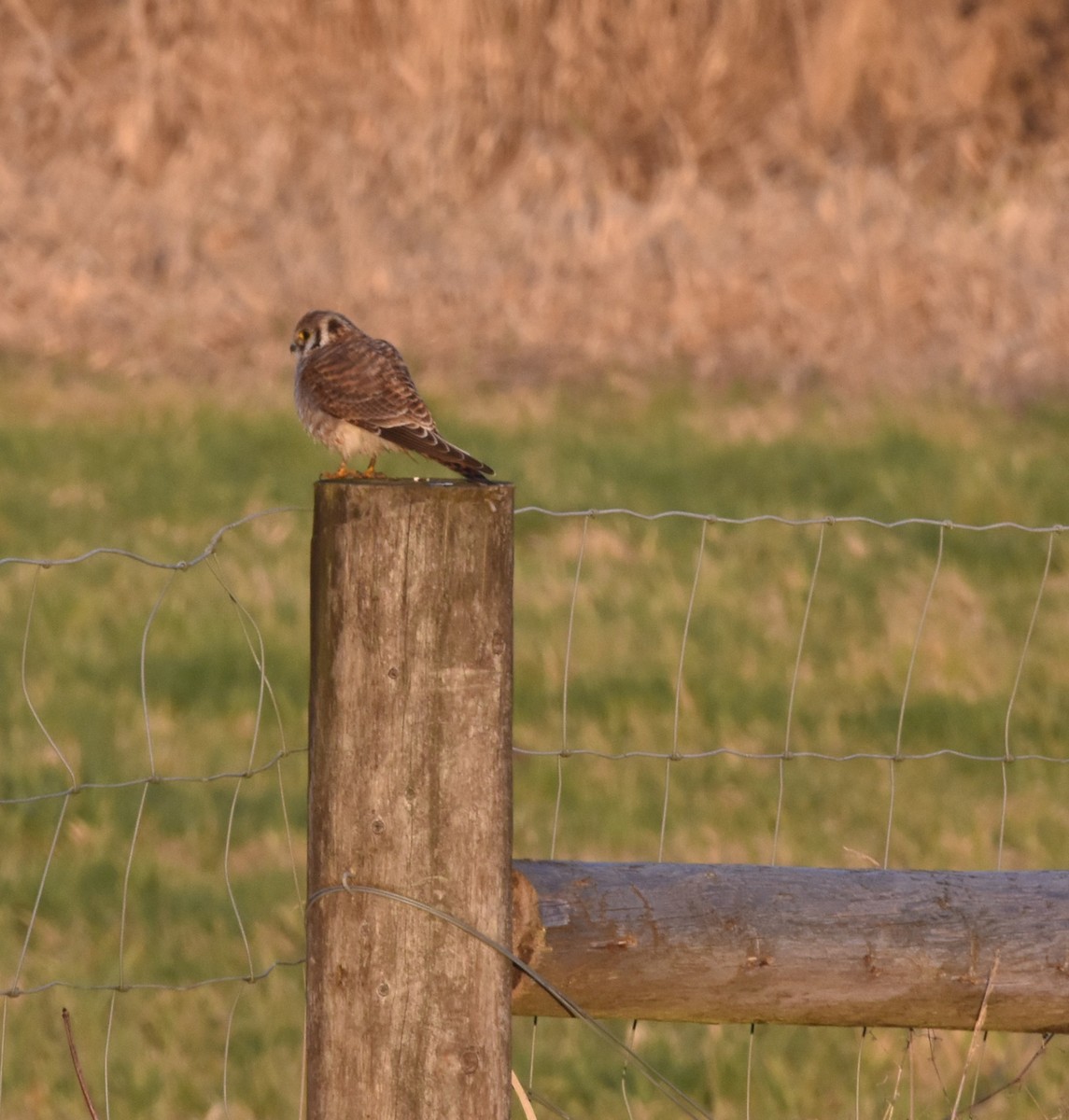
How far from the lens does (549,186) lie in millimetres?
17312

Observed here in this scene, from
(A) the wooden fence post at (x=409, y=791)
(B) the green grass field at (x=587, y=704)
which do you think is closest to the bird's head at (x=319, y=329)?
(B) the green grass field at (x=587, y=704)

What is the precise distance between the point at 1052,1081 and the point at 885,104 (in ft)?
51.8

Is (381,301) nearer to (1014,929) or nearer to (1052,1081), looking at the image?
(1052,1081)

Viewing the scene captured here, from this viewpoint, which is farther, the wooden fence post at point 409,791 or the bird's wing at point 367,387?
the bird's wing at point 367,387

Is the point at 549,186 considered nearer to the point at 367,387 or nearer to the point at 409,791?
the point at 367,387

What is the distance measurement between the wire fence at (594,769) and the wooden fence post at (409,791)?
768 millimetres

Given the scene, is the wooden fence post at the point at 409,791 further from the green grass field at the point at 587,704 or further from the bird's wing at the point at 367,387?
the bird's wing at the point at 367,387

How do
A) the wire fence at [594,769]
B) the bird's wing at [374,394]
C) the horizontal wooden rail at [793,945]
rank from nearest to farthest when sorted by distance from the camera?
the horizontal wooden rail at [793,945] < the bird's wing at [374,394] < the wire fence at [594,769]

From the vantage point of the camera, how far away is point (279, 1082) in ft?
15.9

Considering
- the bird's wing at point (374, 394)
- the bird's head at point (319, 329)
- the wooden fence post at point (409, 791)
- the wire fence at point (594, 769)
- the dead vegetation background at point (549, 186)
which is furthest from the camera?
the dead vegetation background at point (549, 186)

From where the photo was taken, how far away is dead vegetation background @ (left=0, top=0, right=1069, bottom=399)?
1420 cm

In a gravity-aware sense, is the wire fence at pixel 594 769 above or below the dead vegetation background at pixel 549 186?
below

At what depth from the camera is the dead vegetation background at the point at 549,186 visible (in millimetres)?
14203

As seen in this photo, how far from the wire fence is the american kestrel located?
0.42 metres
